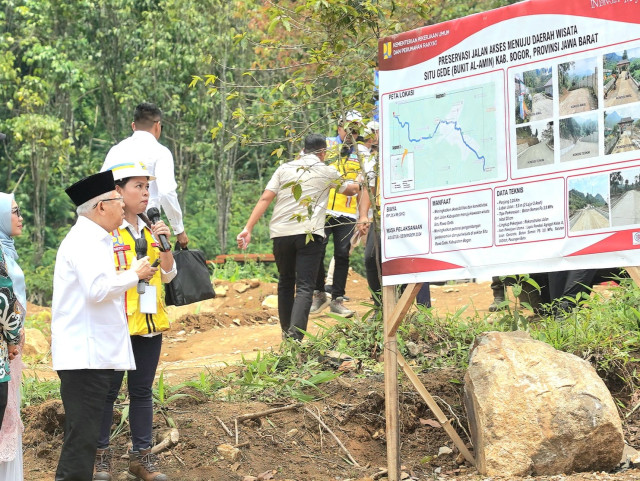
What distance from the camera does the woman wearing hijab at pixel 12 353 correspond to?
14.7 feet

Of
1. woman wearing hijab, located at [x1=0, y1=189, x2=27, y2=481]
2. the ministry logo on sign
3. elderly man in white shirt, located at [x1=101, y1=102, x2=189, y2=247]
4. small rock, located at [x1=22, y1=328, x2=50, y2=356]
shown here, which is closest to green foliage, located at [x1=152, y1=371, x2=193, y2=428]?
elderly man in white shirt, located at [x1=101, y1=102, x2=189, y2=247]

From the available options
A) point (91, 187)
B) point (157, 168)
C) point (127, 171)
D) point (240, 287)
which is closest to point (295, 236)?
point (157, 168)

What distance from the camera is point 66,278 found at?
15.2 ft

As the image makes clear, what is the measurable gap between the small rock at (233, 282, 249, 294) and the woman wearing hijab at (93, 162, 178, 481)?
731cm

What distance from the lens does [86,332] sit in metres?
4.59

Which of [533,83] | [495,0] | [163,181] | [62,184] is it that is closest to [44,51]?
[62,184]

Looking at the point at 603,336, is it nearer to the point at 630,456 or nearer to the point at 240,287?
the point at 630,456

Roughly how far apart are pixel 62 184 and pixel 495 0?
9.29 m

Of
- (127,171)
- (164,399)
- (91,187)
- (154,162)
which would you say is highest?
(154,162)

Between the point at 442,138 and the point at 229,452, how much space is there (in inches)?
89.8

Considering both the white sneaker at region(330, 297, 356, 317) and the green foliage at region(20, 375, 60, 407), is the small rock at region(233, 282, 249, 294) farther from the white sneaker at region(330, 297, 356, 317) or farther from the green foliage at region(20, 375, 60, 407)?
the green foliage at region(20, 375, 60, 407)

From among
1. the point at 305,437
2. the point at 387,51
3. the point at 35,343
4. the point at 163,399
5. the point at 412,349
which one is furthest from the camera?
the point at 35,343

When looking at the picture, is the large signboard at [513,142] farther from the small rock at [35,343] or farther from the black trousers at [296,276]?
the small rock at [35,343]

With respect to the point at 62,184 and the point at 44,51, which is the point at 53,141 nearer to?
the point at 44,51
